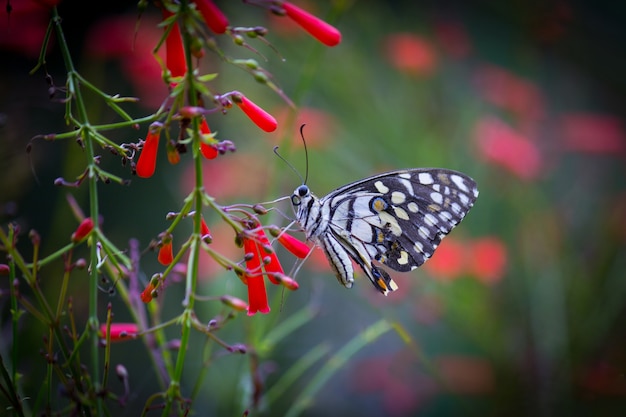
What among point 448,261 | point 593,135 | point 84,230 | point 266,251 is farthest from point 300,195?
point 593,135

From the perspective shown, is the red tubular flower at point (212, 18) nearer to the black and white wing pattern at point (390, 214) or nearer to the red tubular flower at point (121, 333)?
the red tubular flower at point (121, 333)

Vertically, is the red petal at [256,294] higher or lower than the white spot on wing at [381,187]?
higher

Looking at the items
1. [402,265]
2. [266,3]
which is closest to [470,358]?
[402,265]

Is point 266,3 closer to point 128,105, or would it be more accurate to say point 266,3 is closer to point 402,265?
point 402,265

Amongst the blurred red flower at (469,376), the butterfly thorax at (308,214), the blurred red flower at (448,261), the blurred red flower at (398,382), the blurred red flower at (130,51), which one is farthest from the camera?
the blurred red flower at (398,382)

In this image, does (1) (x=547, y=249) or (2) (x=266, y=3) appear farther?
(1) (x=547, y=249)

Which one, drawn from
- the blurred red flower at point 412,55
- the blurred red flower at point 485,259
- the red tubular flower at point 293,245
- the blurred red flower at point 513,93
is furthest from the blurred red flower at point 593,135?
the red tubular flower at point 293,245

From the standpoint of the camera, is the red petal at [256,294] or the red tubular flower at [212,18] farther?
the red petal at [256,294]
